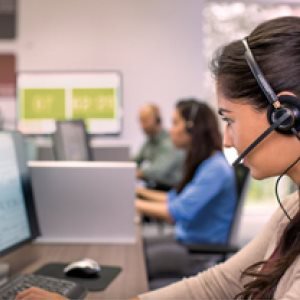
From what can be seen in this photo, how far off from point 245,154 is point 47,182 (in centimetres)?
102

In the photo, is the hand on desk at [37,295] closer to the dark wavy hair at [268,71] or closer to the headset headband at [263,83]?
the dark wavy hair at [268,71]

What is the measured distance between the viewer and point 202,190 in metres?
2.33

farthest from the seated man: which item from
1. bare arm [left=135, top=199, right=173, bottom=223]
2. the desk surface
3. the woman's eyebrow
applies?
the woman's eyebrow

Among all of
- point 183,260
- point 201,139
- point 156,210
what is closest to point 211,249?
point 183,260

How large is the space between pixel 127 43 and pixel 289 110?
383 centimetres

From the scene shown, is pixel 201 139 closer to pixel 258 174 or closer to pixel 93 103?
pixel 258 174

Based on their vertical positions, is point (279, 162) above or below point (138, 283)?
above

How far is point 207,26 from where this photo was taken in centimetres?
467

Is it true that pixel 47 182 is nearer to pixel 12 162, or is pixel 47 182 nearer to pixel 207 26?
pixel 12 162

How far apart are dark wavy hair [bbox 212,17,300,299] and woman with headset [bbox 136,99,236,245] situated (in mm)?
1306

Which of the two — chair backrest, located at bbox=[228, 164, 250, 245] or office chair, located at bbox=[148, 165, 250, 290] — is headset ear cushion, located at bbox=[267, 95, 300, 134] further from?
chair backrest, located at bbox=[228, 164, 250, 245]

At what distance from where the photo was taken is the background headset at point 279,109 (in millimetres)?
847

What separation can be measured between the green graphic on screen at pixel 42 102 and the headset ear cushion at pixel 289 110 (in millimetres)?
3770

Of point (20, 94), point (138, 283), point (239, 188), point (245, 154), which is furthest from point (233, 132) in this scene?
point (20, 94)
